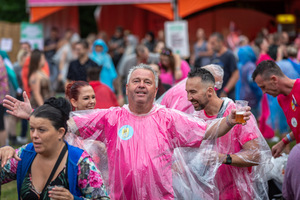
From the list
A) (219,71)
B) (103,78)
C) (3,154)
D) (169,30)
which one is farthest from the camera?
(169,30)

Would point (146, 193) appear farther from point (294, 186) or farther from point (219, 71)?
point (219, 71)

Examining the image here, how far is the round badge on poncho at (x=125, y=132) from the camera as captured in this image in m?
3.78

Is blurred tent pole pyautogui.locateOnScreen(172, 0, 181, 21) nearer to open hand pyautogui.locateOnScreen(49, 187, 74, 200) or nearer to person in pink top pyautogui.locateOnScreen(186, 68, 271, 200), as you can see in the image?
person in pink top pyautogui.locateOnScreen(186, 68, 271, 200)

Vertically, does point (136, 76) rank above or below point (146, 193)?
above

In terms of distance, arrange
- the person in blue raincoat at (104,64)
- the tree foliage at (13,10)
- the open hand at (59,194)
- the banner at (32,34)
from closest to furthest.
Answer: the open hand at (59,194) < the person in blue raincoat at (104,64) < the banner at (32,34) < the tree foliage at (13,10)

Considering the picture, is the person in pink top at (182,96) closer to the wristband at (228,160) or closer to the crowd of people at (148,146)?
the crowd of people at (148,146)

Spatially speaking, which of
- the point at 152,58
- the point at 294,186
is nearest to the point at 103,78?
the point at 152,58

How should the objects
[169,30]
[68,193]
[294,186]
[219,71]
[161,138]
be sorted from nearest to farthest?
[68,193] < [294,186] < [161,138] < [219,71] < [169,30]

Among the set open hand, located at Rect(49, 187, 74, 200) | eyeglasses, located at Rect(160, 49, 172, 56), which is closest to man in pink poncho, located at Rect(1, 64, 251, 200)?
open hand, located at Rect(49, 187, 74, 200)

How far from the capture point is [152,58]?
9961 millimetres

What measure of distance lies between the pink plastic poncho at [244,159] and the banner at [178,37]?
844 centimetres

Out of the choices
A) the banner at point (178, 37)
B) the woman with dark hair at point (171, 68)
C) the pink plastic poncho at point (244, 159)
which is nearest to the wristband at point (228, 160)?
the pink plastic poncho at point (244, 159)

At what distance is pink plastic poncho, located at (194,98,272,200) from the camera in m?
4.18

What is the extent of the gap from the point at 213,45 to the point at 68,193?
6.76 meters
